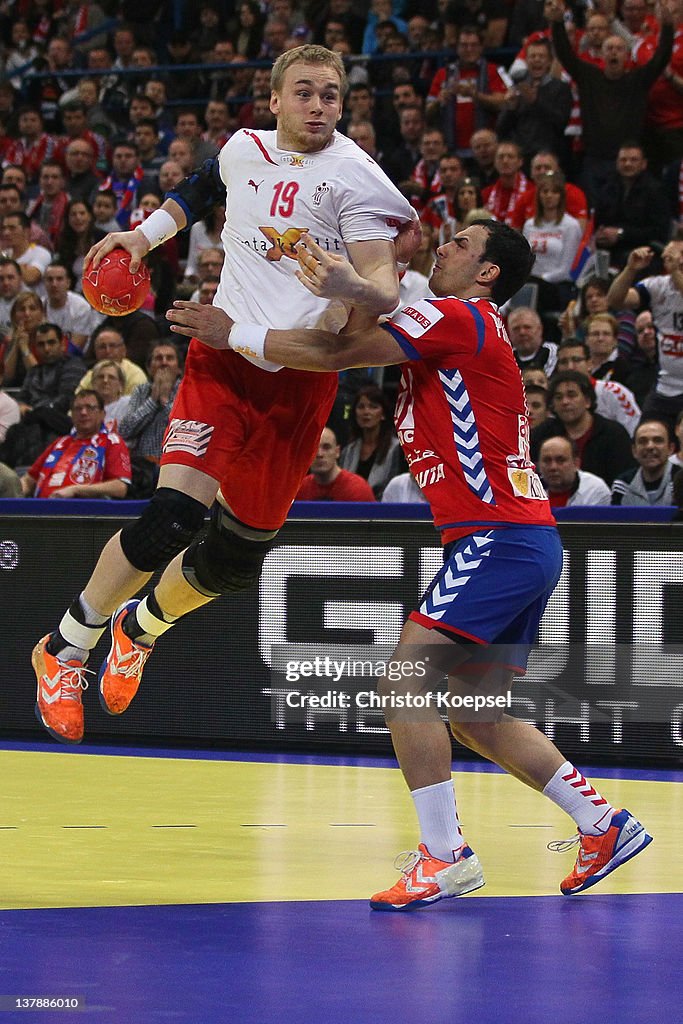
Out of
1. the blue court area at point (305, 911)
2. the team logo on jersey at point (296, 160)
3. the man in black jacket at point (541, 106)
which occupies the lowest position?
the blue court area at point (305, 911)

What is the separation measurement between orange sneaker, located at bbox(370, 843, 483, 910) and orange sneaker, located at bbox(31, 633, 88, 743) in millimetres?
1189

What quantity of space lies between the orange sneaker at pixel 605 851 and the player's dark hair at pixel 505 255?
1.81 meters

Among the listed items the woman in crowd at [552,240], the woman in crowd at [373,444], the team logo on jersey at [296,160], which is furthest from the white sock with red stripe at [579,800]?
the woman in crowd at [552,240]

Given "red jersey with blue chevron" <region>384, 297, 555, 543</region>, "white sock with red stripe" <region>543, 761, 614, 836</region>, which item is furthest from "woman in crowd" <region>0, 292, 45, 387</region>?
"white sock with red stripe" <region>543, 761, 614, 836</region>

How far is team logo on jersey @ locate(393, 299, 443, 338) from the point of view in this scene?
5242 millimetres

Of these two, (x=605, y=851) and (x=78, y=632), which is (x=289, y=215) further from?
(x=605, y=851)

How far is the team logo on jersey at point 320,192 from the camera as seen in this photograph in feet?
18.1

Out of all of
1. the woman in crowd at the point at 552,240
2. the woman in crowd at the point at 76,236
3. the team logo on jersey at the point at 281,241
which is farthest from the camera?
the woman in crowd at the point at 76,236

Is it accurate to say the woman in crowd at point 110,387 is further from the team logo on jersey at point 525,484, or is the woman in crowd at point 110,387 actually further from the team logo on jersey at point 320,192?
the team logo on jersey at point 525,484

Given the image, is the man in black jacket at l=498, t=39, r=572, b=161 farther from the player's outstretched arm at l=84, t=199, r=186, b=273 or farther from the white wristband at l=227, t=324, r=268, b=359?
the white wristband at l=227, t=324, r=268, b=359

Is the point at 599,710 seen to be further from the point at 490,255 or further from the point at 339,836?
the point at 490,255

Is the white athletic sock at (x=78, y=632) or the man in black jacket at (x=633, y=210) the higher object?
the man in black jacket at (x=633, y=210)

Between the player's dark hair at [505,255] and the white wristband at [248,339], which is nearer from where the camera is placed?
the white wristband at [248,339]

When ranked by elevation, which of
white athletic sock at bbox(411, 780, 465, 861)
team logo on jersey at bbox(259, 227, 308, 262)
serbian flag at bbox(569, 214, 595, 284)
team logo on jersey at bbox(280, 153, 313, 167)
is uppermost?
serbian flag at bbox(569, 214, 595, 284)
